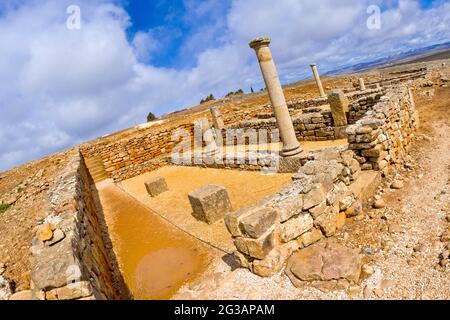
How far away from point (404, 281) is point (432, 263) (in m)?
0.45

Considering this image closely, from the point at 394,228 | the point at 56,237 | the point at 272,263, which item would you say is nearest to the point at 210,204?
the point at 272,263

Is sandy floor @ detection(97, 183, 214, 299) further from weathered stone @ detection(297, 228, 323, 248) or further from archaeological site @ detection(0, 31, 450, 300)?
weathered stone @ detection(297, 228, 323, 248)

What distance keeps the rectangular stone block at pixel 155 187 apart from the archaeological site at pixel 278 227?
36 mm

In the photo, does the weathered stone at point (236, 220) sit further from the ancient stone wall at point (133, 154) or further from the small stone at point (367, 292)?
the ancient stone wall at point (133, 154)

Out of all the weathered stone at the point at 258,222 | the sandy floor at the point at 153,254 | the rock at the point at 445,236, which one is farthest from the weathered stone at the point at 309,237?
the sandy floor at the point at 153,254

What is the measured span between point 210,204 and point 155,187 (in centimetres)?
391

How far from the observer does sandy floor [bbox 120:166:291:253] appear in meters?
6.28

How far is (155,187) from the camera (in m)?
10.0

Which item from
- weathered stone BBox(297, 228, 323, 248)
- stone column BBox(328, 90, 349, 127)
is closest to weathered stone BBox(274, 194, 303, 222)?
weathered stone BBox(297, 228, 323, 248)

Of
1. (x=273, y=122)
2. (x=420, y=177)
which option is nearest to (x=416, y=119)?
(x=420, y=177)

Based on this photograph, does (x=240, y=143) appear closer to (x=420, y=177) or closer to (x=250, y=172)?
(x=250, y=172)

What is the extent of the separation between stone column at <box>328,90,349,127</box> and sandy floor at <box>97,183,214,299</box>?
23.5 ft

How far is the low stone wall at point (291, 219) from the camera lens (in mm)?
3750
